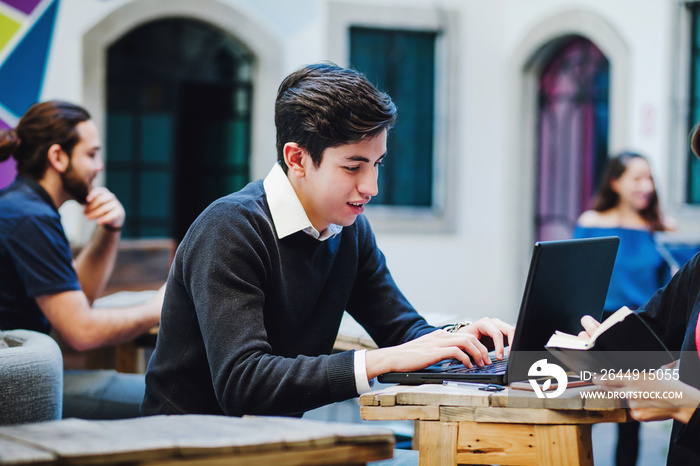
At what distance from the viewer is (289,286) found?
2.16 metres

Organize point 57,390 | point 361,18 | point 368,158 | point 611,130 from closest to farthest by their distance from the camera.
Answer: point 368,158 → point 57,390 → point 611,130 → point 361,18

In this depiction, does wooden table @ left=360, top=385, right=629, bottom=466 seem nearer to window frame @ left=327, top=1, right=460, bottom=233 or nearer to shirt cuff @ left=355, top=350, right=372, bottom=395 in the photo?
shirt cuff @ left=355, top=350, right=372, bottom=395

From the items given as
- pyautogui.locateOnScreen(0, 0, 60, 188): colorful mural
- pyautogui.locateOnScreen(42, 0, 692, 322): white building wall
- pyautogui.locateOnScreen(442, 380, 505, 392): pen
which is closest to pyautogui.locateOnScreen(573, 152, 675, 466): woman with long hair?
pyautogui.locateOnScreen(42, 0, 692, 322): white building wall

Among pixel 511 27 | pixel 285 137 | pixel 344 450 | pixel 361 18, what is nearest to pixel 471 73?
pixel 511 27

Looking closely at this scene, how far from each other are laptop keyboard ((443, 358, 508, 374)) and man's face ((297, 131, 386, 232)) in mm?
427

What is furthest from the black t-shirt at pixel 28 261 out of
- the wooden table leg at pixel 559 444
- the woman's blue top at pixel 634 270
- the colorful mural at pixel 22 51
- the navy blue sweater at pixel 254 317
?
the colorful mural at pixel 22 51

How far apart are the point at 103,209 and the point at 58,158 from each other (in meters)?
0.32

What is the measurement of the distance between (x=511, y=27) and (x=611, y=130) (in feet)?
5.69

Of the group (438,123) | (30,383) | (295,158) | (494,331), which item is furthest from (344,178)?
(438,123)

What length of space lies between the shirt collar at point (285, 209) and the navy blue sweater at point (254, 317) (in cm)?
2

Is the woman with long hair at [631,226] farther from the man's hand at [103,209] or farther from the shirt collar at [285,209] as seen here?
the shirt collar at [285,209]

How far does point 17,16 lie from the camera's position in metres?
6.60

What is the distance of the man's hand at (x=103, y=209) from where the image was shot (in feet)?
11.4

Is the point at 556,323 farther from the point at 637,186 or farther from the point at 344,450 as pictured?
the point at 637,186
